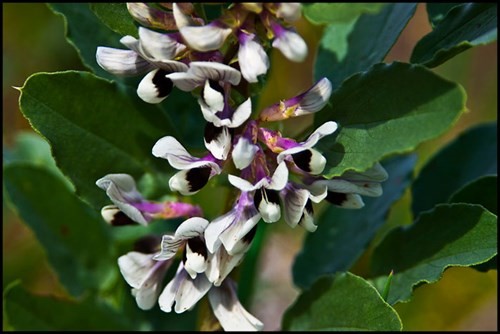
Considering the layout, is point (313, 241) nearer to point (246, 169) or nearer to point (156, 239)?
point (156, 239)

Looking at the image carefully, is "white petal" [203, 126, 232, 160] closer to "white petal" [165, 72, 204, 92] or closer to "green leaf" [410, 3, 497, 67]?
"white petal" [165, 72, 204, 92]

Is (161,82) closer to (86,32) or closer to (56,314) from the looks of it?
(86,32)

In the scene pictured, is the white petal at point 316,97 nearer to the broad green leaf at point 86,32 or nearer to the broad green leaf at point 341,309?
the broad green leaf at point 341,309

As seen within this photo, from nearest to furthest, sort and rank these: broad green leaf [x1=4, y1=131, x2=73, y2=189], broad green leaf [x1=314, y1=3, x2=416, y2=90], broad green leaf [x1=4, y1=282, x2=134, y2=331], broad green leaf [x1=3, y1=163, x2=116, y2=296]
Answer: broad green leaf [x1=314, y1=3, x2=416, y2=90]
broad green leaf [x1=4, y1=282, x2=134, y2=331]
broad green leaf [x1=3, y1=163, x2=116, y2=296]
broad green leaf [x1=4, y1=131, x2=73, y2=189]

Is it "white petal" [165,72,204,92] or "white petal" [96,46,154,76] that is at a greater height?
"white petal" [165,72,204,92]

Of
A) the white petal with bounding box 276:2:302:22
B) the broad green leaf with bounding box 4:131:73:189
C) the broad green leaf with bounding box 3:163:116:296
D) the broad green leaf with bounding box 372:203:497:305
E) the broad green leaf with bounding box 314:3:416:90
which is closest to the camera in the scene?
the white petal with bounding box 276:2:302:22

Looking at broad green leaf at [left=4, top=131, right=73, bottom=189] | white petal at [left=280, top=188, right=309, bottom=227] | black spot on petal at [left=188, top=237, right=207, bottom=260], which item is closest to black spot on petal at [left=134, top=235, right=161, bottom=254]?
black spot on petal at [left=188, top=237, right=207, bottom=260]

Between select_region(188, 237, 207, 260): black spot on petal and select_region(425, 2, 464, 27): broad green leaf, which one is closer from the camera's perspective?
select_region(188, 237, 207, 260): black spot on petal

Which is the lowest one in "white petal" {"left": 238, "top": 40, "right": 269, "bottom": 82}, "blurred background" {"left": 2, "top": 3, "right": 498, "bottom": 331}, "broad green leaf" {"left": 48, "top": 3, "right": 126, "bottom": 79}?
"blurred background" {"left": 2, "top": 3, "right": 498, "bottom": 331}
